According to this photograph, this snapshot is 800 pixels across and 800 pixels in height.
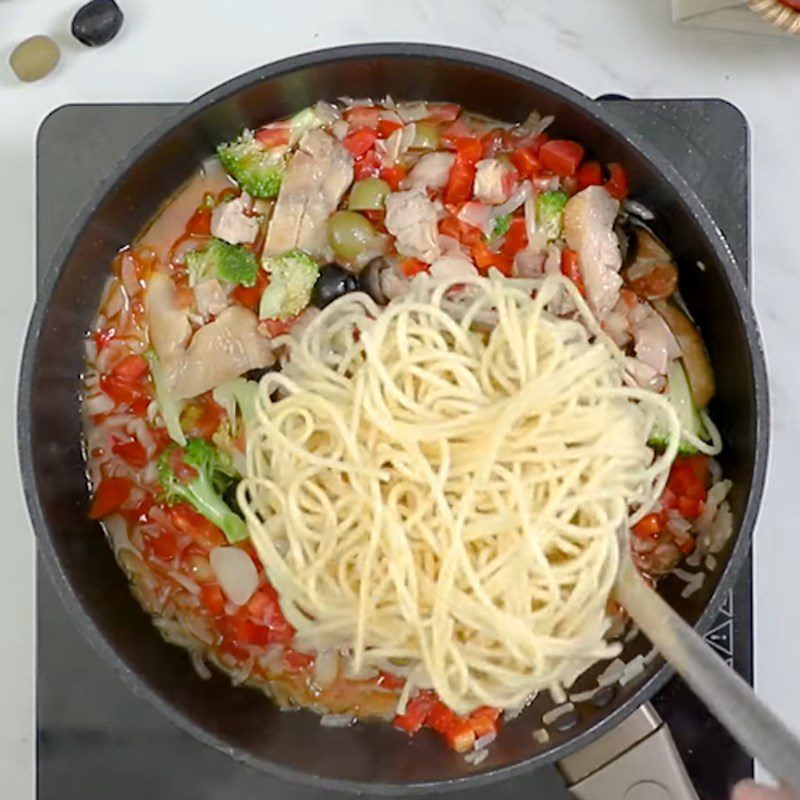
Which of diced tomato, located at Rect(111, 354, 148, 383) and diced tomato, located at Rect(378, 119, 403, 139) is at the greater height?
diced tomato, located at Rect(378, 119, 403, 139)

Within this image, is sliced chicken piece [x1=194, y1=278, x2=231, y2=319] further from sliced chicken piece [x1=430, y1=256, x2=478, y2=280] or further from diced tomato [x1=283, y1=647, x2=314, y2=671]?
diced tomato [x1=283, y1=647, x2=314, y2=671]

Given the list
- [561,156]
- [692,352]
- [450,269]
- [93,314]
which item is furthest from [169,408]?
[692,352]

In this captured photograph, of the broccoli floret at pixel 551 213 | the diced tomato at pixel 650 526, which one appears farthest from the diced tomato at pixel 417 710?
the broccoli floret at pixel 551 213

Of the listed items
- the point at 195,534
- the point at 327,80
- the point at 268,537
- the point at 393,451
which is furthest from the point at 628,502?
the point at 327,80

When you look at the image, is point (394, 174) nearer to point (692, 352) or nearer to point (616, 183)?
point (616, 183)

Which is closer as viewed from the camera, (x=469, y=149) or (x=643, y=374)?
(x=643, y=374)

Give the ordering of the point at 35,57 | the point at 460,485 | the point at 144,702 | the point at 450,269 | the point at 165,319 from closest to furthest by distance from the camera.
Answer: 1. the point at 460,485
2. the point at 450,269
3. the point at 165,319
4. the point at 144,702
5. the point at 35,57

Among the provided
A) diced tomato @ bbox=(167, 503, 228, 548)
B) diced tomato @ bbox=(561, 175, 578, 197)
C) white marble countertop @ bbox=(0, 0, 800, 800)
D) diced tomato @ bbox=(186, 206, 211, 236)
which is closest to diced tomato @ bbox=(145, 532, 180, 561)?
diced tomato @ bbox=(167, 503, 228, 548)
